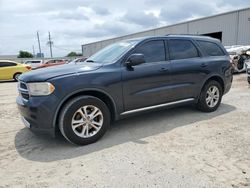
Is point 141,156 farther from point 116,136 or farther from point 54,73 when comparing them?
point 54,73

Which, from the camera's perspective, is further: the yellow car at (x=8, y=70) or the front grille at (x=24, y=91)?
the yellow car at (x=8, y=70)

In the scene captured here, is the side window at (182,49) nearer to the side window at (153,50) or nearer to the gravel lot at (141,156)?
the side window at (153,50)

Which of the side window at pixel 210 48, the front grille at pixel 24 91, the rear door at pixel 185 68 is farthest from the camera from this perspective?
→ the side window at pixel 210 48

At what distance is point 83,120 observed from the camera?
14.2 feet

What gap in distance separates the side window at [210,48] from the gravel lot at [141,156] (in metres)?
1.59

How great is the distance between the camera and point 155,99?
516 centimetres

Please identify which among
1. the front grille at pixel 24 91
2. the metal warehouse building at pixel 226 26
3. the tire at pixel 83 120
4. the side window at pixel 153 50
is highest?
the metal warehouse building at pixel 226 26

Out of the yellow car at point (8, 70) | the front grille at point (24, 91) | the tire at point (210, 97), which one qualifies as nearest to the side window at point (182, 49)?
the tire at point (210, 97)

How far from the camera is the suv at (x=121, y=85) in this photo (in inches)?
162

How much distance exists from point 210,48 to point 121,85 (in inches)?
112

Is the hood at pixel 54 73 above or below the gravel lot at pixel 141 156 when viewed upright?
above

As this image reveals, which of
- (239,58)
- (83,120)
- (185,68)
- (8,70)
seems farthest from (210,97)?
(8,70)

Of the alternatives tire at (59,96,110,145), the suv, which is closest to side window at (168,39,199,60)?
the suv

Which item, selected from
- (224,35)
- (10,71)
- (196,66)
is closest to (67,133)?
(196,66)
